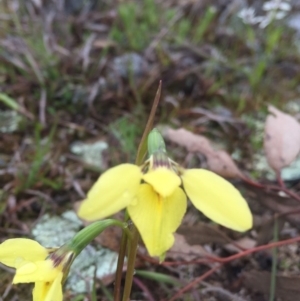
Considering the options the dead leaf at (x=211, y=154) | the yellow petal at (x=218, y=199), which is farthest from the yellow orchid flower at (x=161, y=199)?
the dead leaf at (x=211, y=154)

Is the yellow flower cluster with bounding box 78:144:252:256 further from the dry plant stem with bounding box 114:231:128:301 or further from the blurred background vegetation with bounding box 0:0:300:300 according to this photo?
the blurred background vegetation with bounding box 0:0:300:300

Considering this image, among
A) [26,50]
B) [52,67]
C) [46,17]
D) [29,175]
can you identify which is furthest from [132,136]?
[46,17]

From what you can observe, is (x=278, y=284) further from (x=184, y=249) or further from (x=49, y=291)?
(x=49, y=291)

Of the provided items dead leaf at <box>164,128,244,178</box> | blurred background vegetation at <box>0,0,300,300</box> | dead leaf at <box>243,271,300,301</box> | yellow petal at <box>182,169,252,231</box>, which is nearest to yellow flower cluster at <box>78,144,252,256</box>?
yellow petal at <box>182,169,252,231</box>

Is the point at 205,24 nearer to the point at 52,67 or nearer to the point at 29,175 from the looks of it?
the point at 52,67

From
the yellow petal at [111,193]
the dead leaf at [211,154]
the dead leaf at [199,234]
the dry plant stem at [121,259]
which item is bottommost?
the dead leaf at [199,234]

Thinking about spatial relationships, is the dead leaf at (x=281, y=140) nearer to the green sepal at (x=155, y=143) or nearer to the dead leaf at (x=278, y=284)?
the dead leaf at (x=278, y=284)

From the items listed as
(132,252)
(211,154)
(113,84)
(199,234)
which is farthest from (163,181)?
(113,84)
